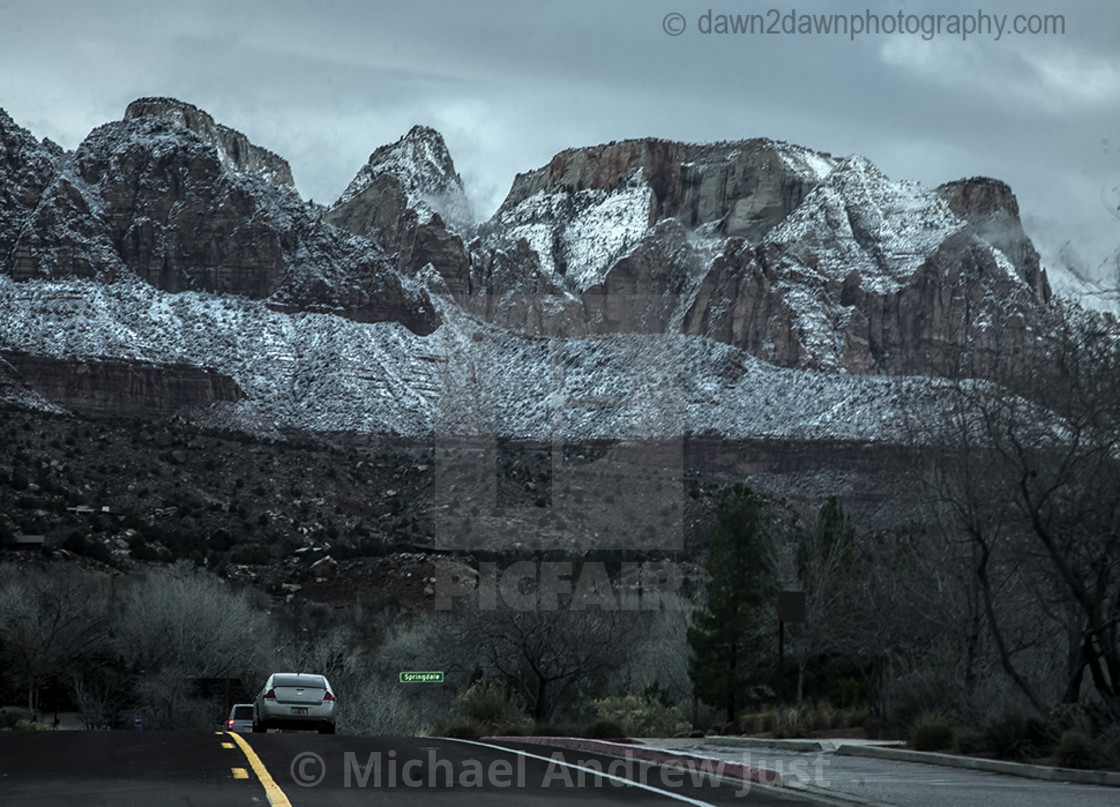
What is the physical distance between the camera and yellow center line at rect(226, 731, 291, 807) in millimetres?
10867

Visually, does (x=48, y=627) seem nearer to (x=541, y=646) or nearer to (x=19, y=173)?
(x=541, y=646)

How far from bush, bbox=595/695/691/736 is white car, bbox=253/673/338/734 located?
10965 mm

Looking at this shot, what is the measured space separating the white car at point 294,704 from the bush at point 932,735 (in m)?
9.94

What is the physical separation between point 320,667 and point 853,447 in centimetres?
4918

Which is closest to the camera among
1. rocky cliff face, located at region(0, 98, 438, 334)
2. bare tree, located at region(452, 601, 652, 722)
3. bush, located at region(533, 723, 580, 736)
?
bush, located at region(533, 723, 580, 736)

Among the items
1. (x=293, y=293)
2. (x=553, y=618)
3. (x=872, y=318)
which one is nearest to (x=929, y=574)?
(x=553, y=618)

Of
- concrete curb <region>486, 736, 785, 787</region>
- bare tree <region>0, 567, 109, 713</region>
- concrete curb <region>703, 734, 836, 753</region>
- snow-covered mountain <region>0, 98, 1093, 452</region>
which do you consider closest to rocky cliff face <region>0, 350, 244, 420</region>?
snow-covered mountain <region>0, 98, 1093, 452</region>

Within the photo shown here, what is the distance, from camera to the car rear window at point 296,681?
23.6 meters

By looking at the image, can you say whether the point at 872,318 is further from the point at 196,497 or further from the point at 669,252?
the point at 196,497

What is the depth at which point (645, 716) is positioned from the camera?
36.3m

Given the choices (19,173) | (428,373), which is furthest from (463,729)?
(19,173)

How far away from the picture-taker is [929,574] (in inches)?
1171

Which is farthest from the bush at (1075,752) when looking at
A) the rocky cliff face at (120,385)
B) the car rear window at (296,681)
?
the rocky cliff face at (120,385)

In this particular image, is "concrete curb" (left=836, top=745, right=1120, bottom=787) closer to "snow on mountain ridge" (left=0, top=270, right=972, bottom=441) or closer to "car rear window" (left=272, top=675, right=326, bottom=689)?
"car rear window" (left=272, top=675, right=326, bottom=689)
